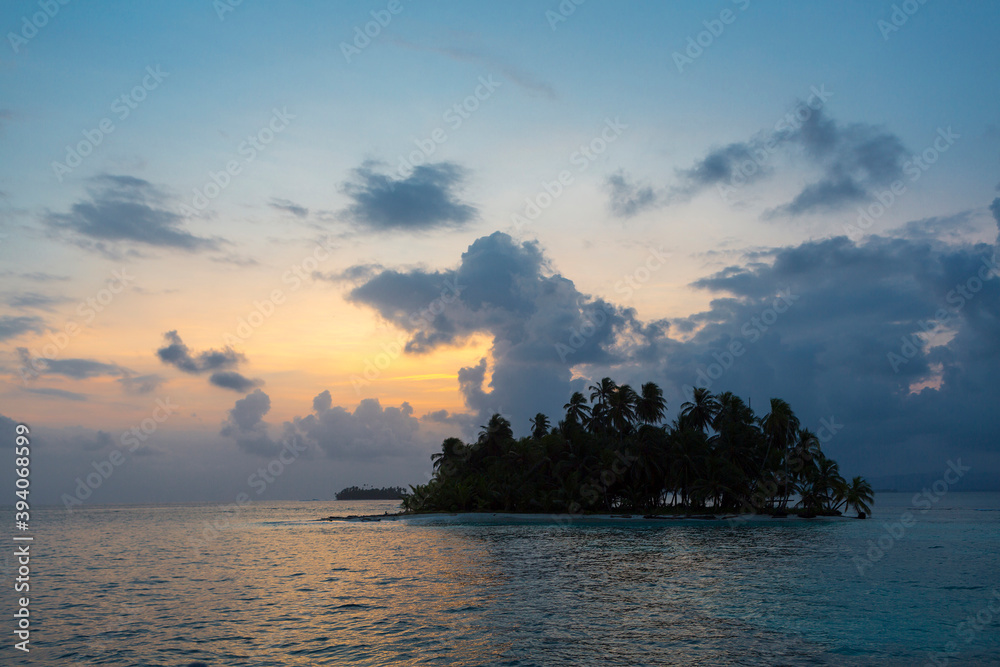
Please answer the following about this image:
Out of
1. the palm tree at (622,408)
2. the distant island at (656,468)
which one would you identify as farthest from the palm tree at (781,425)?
the palm tree at (622,408)

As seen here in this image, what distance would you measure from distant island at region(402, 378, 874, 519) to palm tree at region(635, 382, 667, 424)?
178 mm

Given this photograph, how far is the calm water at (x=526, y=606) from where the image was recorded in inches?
779

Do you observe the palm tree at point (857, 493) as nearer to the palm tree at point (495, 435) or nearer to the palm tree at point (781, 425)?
the palm tree at point (781, 425)

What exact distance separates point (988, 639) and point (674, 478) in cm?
7500

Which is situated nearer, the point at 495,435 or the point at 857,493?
the point at 857,493

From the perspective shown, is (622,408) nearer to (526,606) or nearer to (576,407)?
(576,407)

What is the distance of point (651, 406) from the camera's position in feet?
356

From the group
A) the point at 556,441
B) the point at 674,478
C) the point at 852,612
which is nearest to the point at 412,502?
the point at 556,441

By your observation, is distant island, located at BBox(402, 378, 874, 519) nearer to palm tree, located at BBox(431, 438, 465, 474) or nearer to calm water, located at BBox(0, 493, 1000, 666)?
palm tree, located at BBox(431, 438, 465, 474)

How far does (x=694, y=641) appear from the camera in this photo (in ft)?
67.6

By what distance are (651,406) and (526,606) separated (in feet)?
281

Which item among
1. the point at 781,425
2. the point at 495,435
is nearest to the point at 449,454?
the point at 495,435

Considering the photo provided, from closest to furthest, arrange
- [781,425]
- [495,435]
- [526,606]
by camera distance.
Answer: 1. [526,606]
2. [781,425]
3. [495,435]

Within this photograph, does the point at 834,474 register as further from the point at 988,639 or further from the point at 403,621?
the point at 403,621
